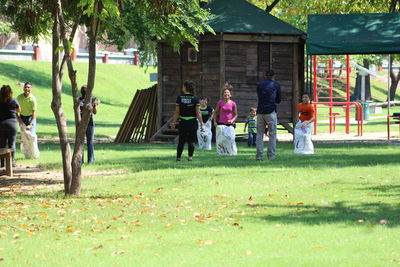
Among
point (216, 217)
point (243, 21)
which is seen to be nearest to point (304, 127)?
point (243, 21)

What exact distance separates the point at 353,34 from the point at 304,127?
510cm

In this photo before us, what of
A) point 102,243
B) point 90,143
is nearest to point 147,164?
point 90,143

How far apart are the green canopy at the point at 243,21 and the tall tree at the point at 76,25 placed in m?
9.91

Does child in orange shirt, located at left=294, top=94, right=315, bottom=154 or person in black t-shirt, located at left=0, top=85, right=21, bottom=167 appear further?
child in orange shirt, located at left=294, top=94, right=315, bottom=154

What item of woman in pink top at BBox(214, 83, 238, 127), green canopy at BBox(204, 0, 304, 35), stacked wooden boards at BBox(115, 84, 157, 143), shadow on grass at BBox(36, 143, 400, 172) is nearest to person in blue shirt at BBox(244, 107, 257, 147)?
shadow on grass at BBox(36, 143, 400, 172)

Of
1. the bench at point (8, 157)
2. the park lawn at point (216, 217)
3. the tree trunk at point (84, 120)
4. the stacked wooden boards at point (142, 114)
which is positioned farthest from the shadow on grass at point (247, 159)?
the stacked wooden boards at point (142, 114)

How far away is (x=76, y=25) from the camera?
15.2 m

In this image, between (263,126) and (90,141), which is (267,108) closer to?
(263,126)

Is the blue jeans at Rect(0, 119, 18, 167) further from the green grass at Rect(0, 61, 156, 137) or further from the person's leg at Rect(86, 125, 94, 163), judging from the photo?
the green grass at Rect(0, 61, 156, 137)

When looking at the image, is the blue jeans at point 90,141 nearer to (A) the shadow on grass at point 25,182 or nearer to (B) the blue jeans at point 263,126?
(A) the shadow on grass at point 25,182

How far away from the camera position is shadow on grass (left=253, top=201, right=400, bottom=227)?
34.5ft

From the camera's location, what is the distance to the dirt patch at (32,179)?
15.7 meters

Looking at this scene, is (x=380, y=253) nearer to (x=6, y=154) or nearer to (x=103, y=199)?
(x=103, y=199)

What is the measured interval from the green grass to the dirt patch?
19825 mm
